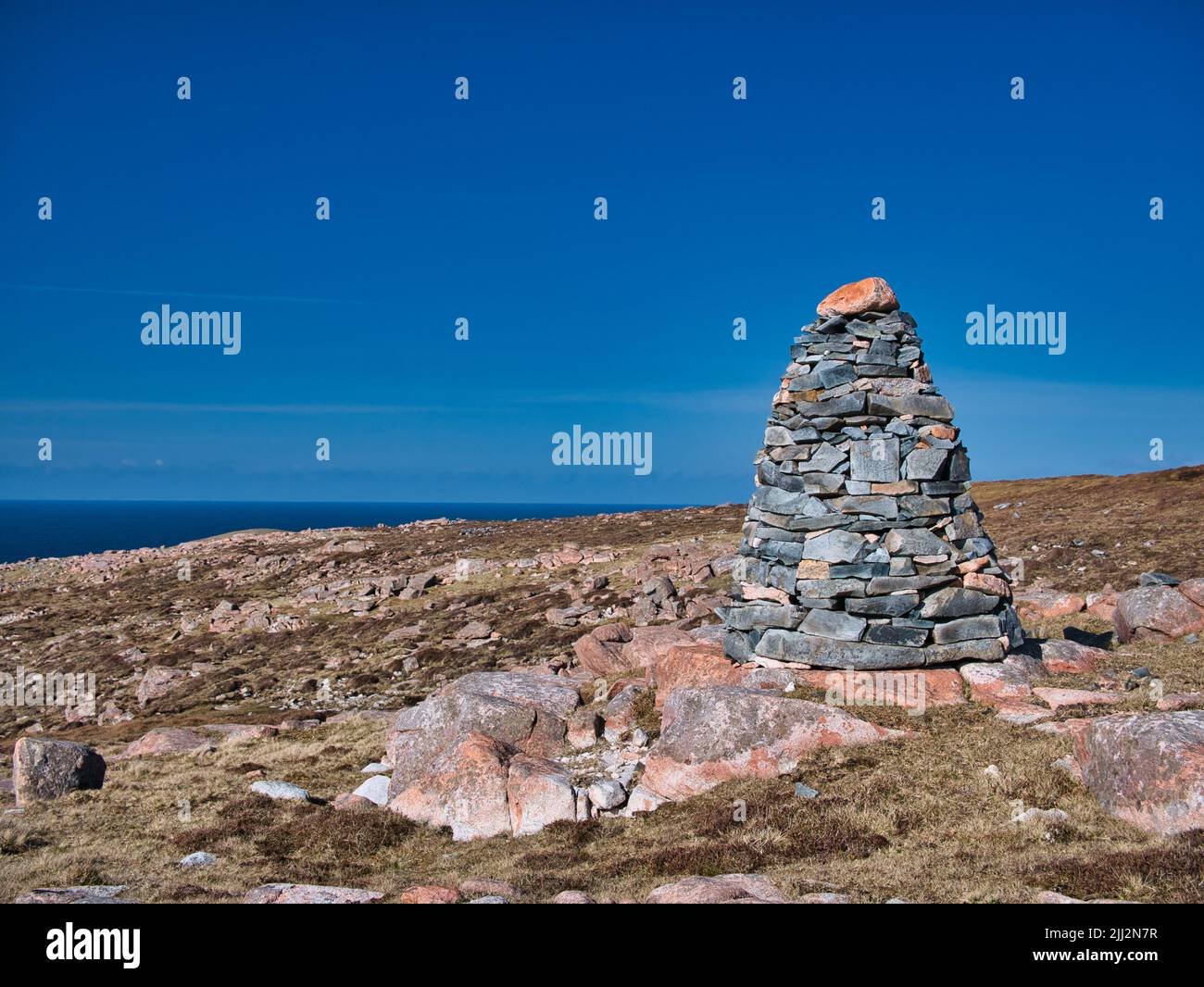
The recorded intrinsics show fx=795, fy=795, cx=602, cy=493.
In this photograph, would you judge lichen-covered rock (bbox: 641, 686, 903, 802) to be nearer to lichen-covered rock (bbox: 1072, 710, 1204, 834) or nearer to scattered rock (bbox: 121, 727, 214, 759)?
lichen-covered rock (bbox: 1072, 710, 1204, 834)

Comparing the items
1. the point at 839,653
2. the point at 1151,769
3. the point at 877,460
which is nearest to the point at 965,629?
the point at 839,653

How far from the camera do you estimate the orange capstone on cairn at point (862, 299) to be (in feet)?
49.4

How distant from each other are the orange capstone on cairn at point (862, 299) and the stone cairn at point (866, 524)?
0.02 meters

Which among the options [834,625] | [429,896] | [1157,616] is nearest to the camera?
[429,896]

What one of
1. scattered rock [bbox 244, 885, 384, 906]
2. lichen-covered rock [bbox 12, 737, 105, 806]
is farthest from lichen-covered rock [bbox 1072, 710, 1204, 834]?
lichen-covered rock [bbox 12, 737, 105, 806]

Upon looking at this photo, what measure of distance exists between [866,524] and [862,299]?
14.3 feet

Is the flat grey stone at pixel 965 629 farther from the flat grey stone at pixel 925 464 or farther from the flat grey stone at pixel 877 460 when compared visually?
the flat grey stone at pixel 877 460

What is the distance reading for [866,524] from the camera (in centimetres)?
1409

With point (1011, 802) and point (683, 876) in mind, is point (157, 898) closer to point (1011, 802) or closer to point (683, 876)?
point (683, 876)

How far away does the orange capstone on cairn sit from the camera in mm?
15055

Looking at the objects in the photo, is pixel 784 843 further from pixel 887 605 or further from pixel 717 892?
pixel 887 605

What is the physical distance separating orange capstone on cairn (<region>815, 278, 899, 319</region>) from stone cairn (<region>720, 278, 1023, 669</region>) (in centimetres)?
2

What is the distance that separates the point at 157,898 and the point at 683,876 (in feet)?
20.0
